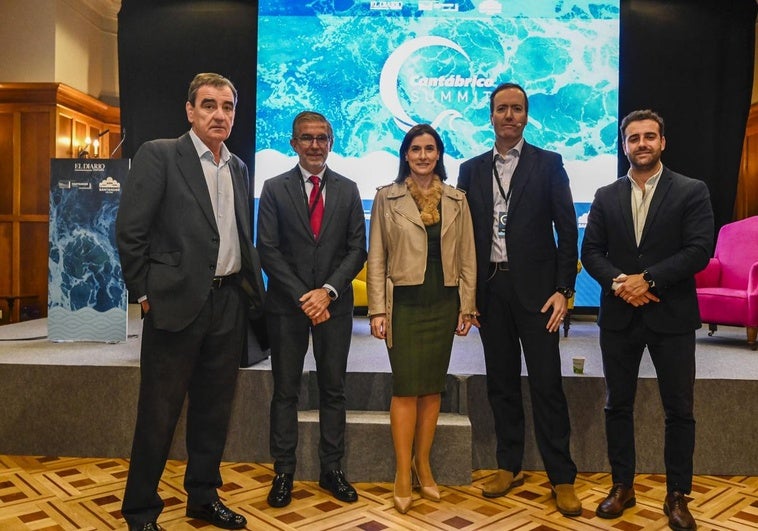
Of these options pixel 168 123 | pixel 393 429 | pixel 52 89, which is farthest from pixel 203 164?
pixel 52 89

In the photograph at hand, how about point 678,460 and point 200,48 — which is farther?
point 200,48

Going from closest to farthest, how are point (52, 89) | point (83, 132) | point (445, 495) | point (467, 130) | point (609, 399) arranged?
point (609, 399), point (445, 495), point (467, 130), point (52, 89), point (83, 132)

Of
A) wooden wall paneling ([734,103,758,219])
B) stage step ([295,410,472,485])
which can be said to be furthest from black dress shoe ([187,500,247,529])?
wooden wall paneling ([734,103,758,219])

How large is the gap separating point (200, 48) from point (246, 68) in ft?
1.66

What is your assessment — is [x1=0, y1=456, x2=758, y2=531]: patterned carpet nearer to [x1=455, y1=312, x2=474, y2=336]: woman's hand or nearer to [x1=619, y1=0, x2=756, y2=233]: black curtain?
[x1=455, y1=312, x2=474, y2=336]: woman's hand

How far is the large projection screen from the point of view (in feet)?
18.3

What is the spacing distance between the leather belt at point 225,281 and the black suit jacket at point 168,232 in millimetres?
60

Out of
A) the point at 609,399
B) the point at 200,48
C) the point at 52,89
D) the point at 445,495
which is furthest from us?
the point at 52,89

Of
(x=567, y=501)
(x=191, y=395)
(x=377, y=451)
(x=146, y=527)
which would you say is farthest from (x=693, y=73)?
(x=146, y=527)

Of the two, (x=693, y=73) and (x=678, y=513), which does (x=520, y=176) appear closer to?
(x=678, y=513)

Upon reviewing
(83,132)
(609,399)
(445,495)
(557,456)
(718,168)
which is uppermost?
(83,132)

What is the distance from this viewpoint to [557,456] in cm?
262

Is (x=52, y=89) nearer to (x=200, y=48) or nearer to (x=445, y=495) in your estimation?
(x=200, y=48)

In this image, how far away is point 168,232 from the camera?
2287 millimetres
